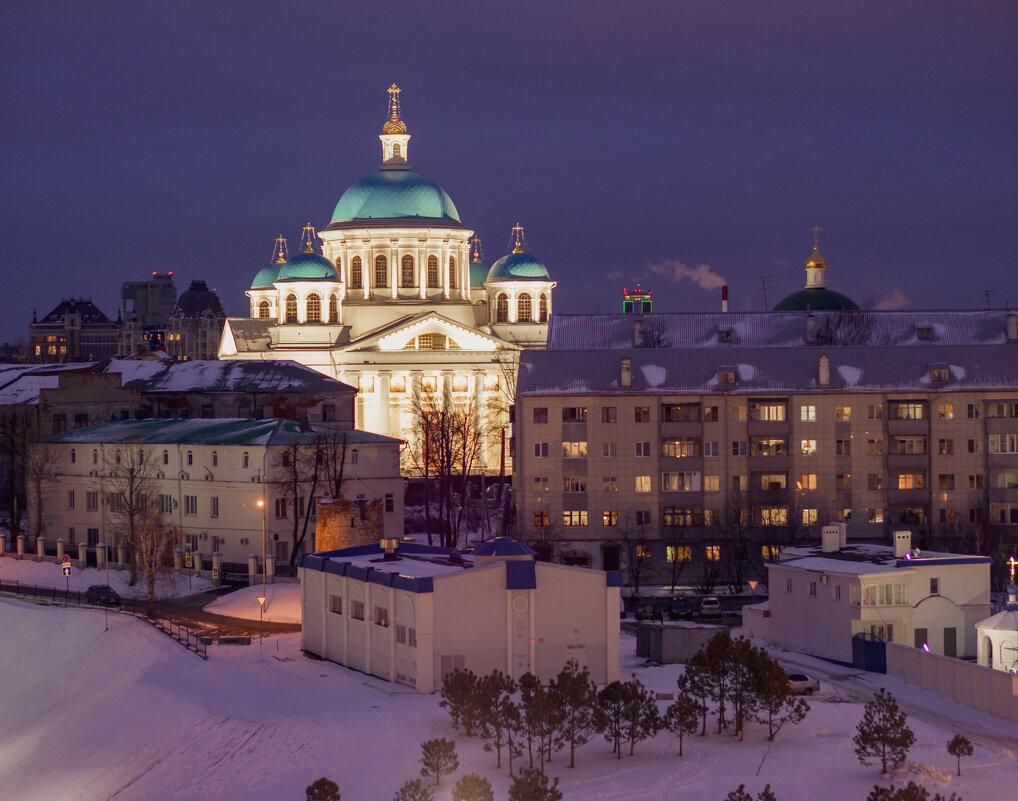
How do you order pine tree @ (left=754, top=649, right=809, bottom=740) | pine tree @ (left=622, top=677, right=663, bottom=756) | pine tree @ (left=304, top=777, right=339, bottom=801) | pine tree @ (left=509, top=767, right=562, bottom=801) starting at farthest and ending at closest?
pine tree @ (left=754, top=649, right=809, bottom=740), pine tree @ (left=622, top=677, right=663, bottom=756), pine tree @ (left=304, top=777, right=339, bottom=801), pine tree @ (left=509, top=767, right=562, bottom=801)

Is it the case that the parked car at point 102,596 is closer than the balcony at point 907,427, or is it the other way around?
the parked car at point 102,596

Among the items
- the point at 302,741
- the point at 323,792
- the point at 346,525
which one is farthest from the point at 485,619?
the point at 346,525

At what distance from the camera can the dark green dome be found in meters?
119

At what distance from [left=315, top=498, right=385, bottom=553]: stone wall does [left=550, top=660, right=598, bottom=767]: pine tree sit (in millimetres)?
21628

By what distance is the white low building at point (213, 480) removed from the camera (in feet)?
253

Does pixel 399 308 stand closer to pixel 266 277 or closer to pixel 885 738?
pixel 266 277

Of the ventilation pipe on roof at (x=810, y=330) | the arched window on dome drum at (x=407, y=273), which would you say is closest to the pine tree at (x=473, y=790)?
the ventilation pipe on roof at (x=810, y=330)

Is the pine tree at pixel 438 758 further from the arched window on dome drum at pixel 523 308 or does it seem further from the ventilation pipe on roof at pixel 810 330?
the arched window on dome drum at pixel 523 308

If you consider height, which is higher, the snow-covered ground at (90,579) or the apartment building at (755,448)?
the apartment building at (755,448)

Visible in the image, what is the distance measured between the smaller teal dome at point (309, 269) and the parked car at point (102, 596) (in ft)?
182

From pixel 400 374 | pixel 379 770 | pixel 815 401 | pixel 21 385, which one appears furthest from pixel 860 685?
pixel 400 374

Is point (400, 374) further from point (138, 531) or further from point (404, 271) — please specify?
point (138, 531)

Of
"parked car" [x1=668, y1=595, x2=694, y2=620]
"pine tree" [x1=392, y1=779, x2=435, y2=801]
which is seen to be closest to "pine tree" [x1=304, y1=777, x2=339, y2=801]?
"pine tree" [x1=392, y1=779, x2=435, y2=801]

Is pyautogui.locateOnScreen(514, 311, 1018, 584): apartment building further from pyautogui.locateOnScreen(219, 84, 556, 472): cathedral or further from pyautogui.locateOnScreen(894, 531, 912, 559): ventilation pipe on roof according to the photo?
pyautogui.locateOnScreen(219, 84, 556, 472): cathedral
